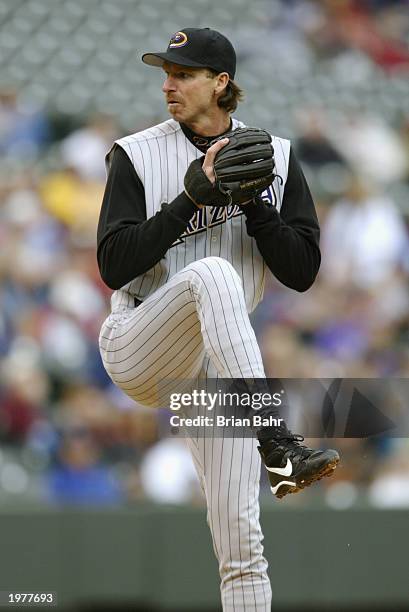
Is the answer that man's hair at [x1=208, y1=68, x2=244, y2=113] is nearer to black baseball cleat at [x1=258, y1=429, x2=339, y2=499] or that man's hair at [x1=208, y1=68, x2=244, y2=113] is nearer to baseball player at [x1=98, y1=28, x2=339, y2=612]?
baseball player at [x1=98, y1=28, x2=339, y2=612]

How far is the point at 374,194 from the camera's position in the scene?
546 centimetres

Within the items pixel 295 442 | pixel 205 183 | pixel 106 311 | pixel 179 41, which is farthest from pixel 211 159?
pixel 106 311

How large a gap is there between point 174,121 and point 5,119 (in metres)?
2.72

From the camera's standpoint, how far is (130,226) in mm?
2594

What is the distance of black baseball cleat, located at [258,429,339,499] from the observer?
2.28 meters

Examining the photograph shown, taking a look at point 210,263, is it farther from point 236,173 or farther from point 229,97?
point 229,97

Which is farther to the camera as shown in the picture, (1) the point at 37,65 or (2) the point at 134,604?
(1) the point at 37,65

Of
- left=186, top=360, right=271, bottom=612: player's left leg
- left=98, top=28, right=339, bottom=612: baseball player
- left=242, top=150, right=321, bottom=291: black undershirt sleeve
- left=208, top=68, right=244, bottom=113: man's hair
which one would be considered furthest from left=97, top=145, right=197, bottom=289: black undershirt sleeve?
left=186, top=360, right=271, bottom=612: player's left leg

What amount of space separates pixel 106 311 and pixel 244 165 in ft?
8.39

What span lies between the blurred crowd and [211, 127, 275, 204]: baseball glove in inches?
65.5

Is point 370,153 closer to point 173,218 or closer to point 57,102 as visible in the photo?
point 57,102

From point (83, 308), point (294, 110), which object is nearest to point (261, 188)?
point (83, 308)

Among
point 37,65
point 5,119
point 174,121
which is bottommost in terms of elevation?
point 174,121

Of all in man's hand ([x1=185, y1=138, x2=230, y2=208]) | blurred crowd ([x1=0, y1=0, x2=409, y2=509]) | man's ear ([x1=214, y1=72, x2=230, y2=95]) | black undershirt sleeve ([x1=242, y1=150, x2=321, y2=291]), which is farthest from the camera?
blurred crowd ([x1=0, y1=0, x2=409, y2=509])
